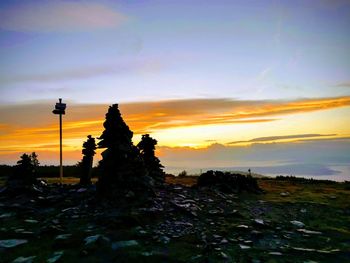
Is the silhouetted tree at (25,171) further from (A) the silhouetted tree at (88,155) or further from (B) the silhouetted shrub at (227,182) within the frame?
(B) the silhouetted shrub at (227,182)

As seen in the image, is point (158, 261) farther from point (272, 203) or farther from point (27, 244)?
point (272, 203)

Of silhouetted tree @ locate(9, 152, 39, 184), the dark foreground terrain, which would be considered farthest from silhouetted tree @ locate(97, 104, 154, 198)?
silhouetted tree @ locate(9, 152, 39, 184)

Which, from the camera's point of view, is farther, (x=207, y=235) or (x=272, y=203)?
(x=272, y=203)

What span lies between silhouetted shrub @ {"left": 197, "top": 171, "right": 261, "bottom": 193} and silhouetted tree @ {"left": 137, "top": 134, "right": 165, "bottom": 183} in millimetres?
2540

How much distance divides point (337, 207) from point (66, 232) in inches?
558

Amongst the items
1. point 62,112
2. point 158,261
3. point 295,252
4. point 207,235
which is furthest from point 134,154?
point 62,112

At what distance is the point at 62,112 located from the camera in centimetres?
3080

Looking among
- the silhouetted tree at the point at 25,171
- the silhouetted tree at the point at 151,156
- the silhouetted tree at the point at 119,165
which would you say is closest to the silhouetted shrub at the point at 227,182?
the silhouetted tree at the point at 151,156

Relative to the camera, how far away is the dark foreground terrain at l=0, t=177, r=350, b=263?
11875mm

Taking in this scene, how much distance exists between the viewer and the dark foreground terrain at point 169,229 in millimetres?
11875

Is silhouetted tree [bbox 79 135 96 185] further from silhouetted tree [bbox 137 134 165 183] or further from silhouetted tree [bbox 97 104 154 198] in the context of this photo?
silhouetted tree [bbox 97 104 154 198]

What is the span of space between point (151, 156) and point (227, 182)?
4.87m

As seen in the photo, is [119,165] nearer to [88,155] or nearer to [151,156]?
[151,156]

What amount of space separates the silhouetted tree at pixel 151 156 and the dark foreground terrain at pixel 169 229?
286 centimetres
